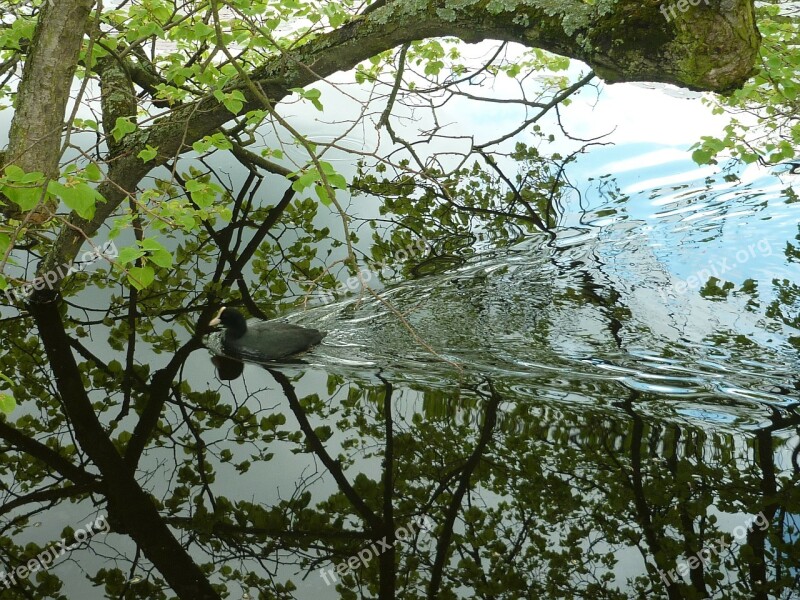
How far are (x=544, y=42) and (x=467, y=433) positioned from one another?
2856 millimetres

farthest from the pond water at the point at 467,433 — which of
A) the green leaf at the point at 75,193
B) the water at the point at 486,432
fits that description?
the green leaf at the point at 75,193

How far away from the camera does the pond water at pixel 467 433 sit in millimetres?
3869

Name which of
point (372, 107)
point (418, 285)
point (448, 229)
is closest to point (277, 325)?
point (418, 285)

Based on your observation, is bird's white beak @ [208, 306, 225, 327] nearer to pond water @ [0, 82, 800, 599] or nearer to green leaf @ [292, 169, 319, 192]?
pond water @ [0, 82, 800, 599]

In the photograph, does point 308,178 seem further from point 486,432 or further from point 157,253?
point 486,432

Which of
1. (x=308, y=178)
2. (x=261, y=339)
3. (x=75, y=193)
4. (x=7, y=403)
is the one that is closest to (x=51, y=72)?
(x=75, y=193)

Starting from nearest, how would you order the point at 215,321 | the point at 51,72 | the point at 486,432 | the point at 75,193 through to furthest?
the point at 75,193
the point at 51,72
the point at 486,432
the point at 215,321

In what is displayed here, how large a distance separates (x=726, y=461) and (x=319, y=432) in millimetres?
2638

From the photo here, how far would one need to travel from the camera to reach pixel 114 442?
5105mm

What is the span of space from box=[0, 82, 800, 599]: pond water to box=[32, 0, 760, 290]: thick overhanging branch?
1628 millimetres

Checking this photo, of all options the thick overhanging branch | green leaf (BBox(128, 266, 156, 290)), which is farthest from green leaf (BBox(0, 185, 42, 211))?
green leaf (BBox(128, 266, 156, 290))

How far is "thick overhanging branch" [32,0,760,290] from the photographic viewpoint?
4.48 meters

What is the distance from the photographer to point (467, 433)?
5.07m

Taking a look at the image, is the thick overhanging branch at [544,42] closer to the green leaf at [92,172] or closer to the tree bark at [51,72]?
the green leaf at [92,172]
